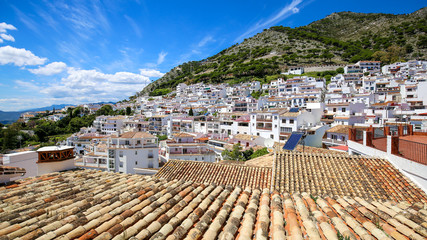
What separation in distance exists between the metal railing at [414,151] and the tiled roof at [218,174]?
561 centimetres

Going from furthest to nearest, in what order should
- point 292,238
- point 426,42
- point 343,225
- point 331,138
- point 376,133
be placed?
point 426,42 < point 331,138 < point 376,133 < point 343,225 < point 292,238

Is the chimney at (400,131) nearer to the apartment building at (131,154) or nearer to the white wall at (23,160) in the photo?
the white wall at (23,160)

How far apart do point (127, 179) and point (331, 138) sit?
28.3 m

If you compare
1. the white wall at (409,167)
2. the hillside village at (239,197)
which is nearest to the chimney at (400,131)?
the hillside village at (239,197)

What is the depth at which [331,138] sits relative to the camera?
89.4ft

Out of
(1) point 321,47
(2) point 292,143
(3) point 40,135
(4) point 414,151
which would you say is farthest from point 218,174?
(1) point 321,47

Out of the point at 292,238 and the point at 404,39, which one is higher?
the point at 404,39

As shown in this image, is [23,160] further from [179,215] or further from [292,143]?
[292,143]

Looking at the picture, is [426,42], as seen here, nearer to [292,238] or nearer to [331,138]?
[331,138]

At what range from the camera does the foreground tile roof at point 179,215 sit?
3125 mm

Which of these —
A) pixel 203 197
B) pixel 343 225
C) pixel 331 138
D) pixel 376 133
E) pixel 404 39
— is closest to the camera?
pixel 343 225

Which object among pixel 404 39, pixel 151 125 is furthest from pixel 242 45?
pixel 151 125

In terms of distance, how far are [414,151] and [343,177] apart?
2536mm

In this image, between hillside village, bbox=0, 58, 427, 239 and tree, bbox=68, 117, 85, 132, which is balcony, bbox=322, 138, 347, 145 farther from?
tree, bbox=68, 117, 85, 132
